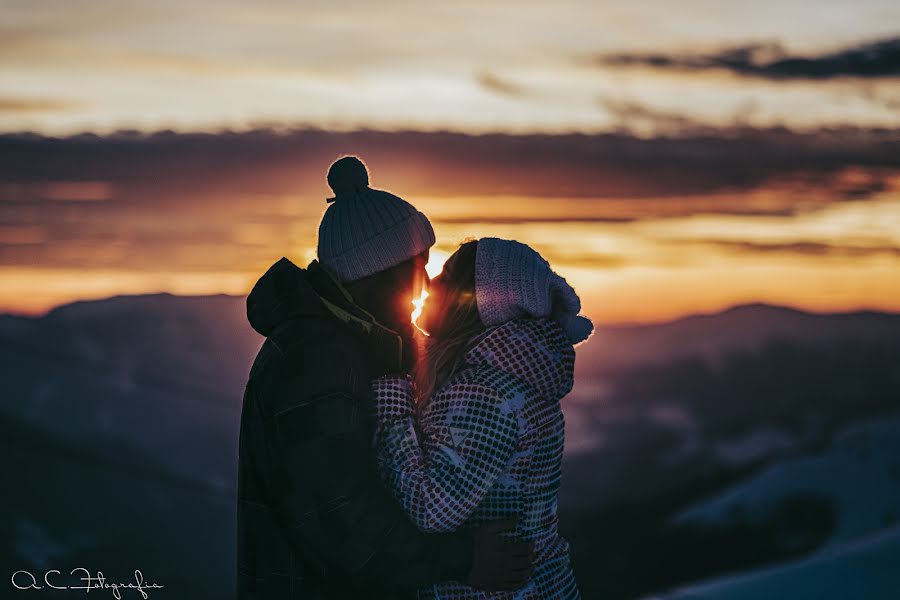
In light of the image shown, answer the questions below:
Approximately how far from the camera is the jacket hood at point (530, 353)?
3406 millimetres

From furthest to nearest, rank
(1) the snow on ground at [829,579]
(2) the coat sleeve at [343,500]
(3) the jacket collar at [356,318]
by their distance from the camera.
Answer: (1) the snow on ground at [829,579] < (3) the jacket collar at [356,318] < (2) the coat sleeve at [343,500]

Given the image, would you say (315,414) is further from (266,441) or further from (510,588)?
(510,588)

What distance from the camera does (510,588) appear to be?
11.4ft

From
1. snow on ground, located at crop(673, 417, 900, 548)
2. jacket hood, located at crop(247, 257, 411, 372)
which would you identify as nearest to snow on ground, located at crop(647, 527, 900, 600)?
jacket hood, located at crop(247, 257, 411, 372)

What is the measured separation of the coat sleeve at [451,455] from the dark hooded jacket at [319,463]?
79 mm

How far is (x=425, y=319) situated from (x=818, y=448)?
252 ft

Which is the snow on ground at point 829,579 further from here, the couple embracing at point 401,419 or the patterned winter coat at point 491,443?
the couple embracing at point 401,419

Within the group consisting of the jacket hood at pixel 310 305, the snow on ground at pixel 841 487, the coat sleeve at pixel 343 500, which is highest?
the jacket hood at pixel 310 305

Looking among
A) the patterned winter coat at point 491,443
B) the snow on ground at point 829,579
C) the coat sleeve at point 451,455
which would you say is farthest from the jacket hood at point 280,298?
the snow on ground at point 829,579

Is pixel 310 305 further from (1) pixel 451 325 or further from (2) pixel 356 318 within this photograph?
(1) pixel 451 325

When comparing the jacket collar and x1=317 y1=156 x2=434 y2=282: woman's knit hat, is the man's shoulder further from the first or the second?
x1=317 y1=156 x2=434 y2=282: woman's knit hat

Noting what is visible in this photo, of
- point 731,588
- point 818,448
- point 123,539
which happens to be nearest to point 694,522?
point 818,448

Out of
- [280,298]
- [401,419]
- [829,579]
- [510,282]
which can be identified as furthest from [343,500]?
[829,579]

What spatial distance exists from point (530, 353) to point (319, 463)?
77cm
